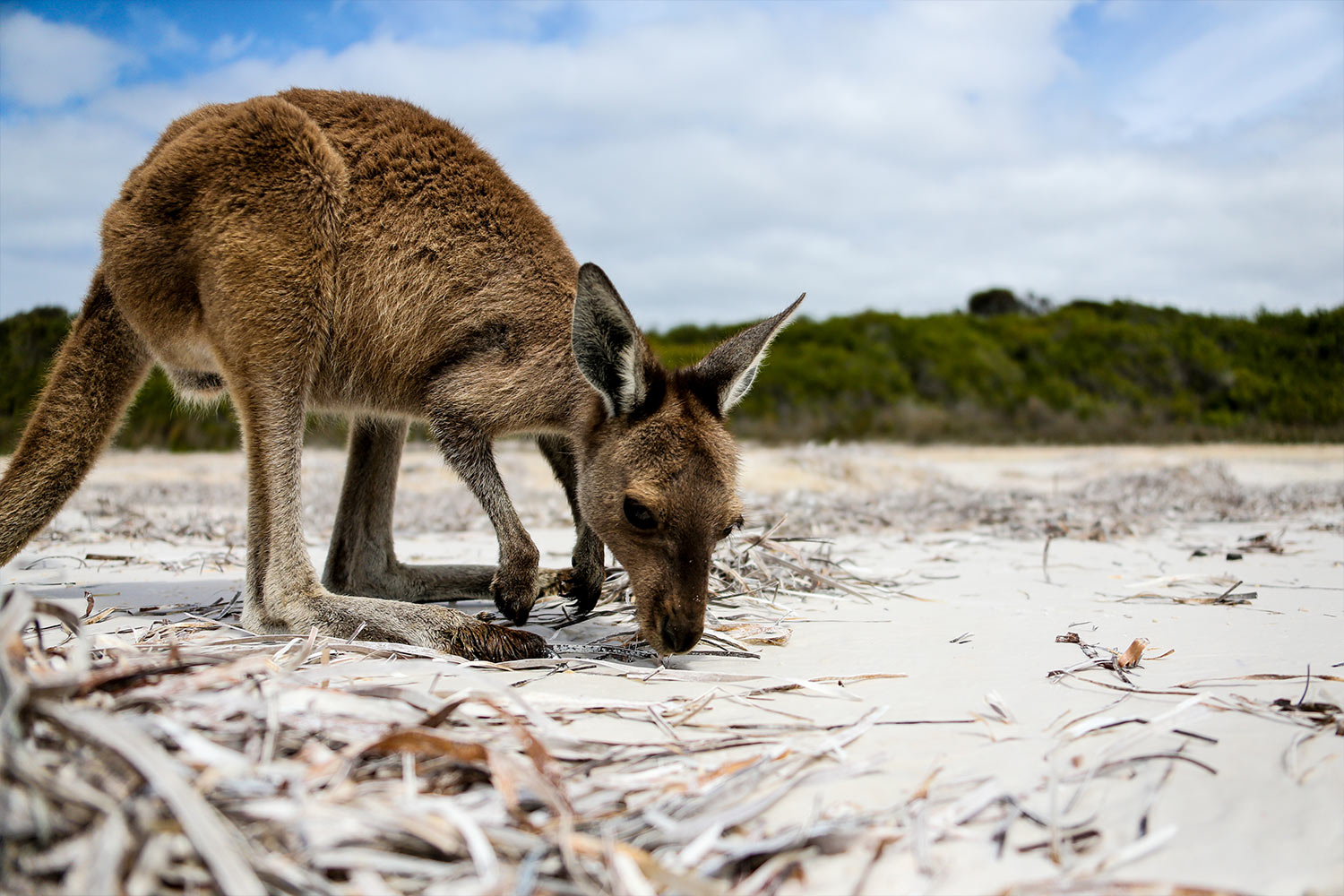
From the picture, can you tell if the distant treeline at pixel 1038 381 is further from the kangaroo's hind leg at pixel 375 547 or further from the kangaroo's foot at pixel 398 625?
the kangaroo's foot at pixel 398 625

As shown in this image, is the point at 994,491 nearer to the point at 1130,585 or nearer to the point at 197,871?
the point at 1130,585

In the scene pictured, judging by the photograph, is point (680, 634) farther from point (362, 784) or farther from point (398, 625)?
point (362, 784)

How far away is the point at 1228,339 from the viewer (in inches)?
935

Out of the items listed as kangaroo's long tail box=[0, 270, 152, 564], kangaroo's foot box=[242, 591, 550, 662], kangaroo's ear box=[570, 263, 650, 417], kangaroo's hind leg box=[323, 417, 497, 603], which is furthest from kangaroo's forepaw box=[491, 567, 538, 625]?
kangaroo's long tail box=[0, 270, 152, 564]

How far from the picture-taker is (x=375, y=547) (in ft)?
13.0

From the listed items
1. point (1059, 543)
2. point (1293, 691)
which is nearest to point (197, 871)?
point (1293, 691)

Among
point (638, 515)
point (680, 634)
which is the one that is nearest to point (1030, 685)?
point (680, 634)

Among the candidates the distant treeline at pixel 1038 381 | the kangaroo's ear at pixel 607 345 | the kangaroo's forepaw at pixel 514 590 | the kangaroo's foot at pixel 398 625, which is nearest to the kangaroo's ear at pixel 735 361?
the kangaroo's ear at pixel 607 345

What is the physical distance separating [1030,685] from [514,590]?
1.72m

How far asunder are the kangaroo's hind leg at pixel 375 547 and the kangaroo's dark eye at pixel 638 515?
1.34 meters

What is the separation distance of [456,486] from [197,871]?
32.0ft

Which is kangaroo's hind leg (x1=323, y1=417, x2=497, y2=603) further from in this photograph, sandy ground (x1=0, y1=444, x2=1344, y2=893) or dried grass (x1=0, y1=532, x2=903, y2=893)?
dried grass (x1=0, y1=532, x2=903, y2=893)

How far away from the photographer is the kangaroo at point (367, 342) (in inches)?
115

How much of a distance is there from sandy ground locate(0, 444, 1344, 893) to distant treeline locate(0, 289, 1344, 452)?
11.5 metres
